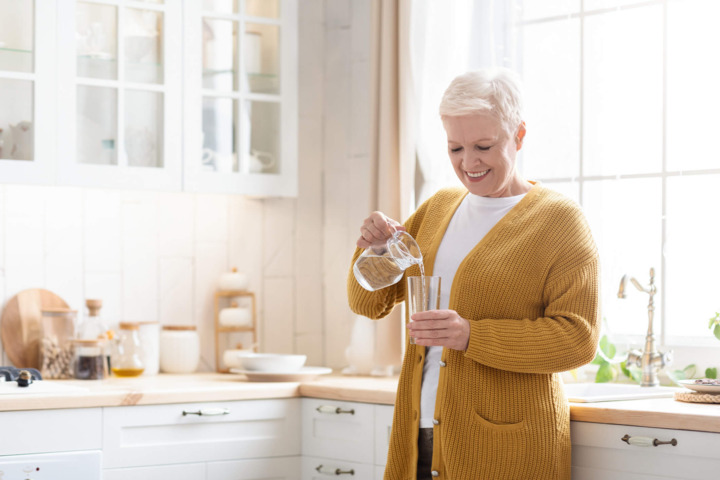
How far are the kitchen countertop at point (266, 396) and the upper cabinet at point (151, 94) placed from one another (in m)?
0.63

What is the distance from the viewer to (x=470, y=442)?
198 centimetres

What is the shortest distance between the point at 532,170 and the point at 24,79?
1543mm

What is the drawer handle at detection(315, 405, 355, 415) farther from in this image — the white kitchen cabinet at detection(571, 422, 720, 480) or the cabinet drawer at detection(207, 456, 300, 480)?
the white kitchen cabinet at detection(571, 422, 720, 480)

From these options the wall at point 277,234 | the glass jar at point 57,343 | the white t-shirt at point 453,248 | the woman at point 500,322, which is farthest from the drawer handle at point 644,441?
the glass jar at point 57,343

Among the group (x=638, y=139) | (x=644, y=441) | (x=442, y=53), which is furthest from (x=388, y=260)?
(x=442, y=53)

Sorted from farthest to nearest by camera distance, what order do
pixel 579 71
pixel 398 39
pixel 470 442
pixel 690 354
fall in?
pixel 398 39 → pixel 579 71 → pixel 690 354 → pixel 470 442

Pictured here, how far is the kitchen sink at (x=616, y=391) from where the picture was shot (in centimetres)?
236

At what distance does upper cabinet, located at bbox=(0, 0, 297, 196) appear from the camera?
9.38 ft

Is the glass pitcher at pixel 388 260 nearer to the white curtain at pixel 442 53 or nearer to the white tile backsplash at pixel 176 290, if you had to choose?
the white curtain at pixel 442 53

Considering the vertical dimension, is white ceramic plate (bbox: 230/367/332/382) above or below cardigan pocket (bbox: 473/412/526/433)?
below

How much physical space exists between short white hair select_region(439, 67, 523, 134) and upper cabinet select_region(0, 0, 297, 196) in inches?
51.8

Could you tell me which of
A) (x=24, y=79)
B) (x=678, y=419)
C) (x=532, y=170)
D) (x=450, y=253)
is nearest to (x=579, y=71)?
(x=532, y=170)

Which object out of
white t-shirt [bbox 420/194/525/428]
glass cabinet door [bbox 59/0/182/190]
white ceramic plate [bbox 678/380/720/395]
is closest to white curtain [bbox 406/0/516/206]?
glass cabinet door [bbox 59/0/182/190]

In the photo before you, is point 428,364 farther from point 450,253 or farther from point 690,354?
point 690,354
